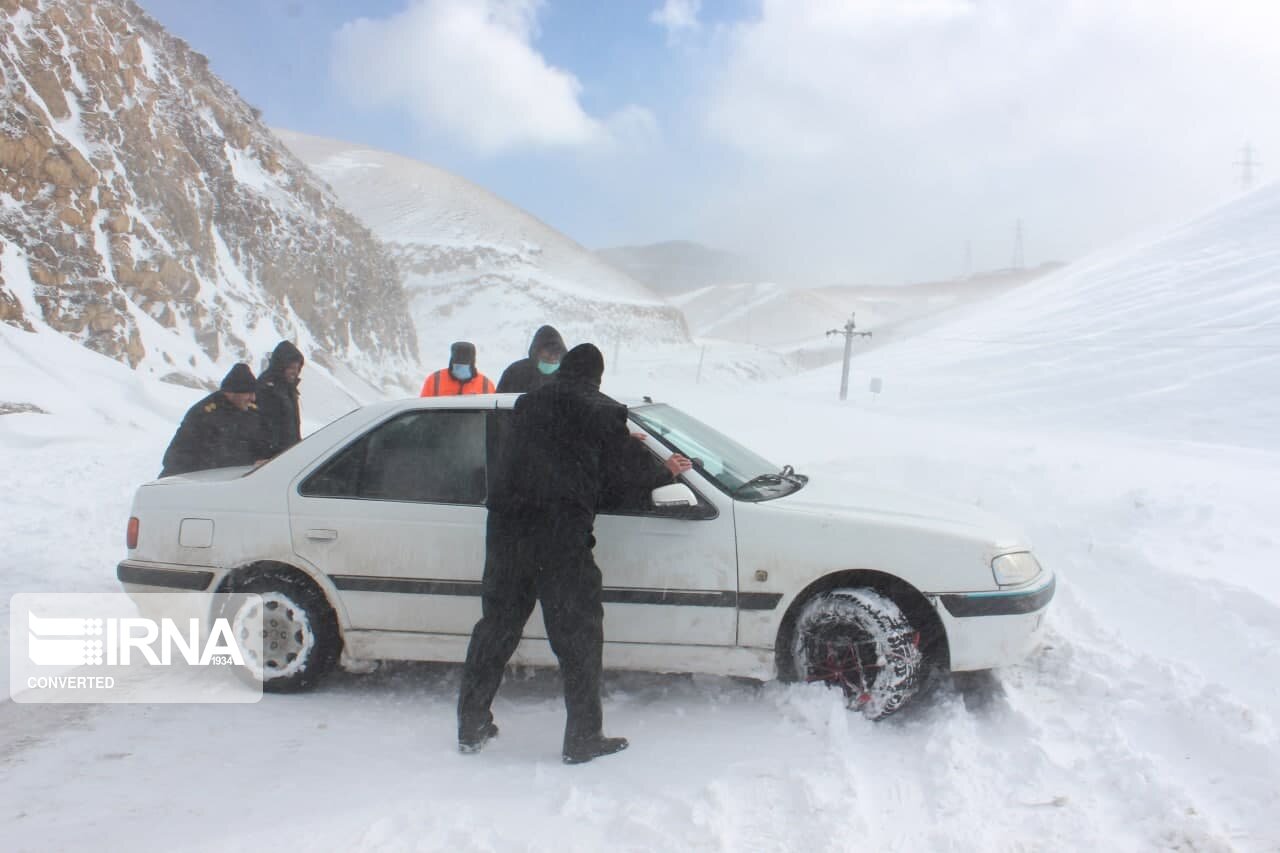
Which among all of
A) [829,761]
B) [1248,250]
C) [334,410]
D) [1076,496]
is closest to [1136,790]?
[829,761]

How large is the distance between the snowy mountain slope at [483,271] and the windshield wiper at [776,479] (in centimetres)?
5768

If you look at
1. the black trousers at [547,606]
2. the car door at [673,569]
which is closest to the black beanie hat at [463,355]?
the car door at [673,569]

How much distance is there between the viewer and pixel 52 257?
66.8ft

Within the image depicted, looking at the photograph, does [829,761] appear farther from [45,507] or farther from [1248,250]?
[1248,250]

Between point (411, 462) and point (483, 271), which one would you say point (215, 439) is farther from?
point (483, 271)

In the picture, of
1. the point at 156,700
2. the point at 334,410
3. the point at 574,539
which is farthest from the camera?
the point at 334,410

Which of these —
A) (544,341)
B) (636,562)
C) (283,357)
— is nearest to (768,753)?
(636,562)

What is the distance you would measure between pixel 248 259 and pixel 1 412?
22.4m

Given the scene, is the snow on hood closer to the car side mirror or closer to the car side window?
the car side window

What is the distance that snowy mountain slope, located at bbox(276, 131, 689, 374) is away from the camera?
7894cm

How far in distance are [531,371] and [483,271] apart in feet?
273

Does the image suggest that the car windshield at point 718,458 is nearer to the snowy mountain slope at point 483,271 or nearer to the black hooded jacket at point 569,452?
the black hooded jacket at point 569,452

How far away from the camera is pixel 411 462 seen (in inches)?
159

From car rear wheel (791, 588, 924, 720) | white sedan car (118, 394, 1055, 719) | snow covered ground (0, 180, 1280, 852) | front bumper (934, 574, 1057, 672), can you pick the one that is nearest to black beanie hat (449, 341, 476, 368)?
white sedan car (118, 394, 1055, 719)
